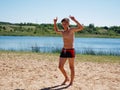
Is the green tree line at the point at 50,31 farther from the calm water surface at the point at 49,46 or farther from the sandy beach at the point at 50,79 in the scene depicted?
the sandy beach at the point at 50,79

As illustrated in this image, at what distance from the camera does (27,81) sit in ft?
27.5

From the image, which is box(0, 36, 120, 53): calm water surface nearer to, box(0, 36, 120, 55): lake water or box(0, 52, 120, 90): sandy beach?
box(0, 36, 120, 55): lake water

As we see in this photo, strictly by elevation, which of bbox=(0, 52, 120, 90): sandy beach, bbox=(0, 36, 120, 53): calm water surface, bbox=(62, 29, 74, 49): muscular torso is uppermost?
bbox=(62, 29, 74, 49): muscular torso

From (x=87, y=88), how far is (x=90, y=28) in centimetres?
9628

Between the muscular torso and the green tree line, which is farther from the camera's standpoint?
the green tree line

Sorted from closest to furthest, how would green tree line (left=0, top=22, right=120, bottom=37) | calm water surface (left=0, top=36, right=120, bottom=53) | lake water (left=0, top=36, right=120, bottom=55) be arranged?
1. lake water (left=0, top=36, right=120, bottom=55)
2. calm water surface (left=0, top=36, right=120, bottom=53)
3. green tree line (left=0, top=22, right=120, bottom=37)

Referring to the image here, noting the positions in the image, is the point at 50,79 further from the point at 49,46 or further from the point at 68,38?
the point at 49,46

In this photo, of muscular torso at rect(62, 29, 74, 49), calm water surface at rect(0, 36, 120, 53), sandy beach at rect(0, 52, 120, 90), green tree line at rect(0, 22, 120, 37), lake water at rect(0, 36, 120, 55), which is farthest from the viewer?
green tree line at rect(0, 22, 120, 37)

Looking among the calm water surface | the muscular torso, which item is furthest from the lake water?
the muscular torso

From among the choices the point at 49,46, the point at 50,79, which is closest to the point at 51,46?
the point at 49,46

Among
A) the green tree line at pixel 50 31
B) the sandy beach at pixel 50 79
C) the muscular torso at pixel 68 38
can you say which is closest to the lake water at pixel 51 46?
the sandy beach at pixel 50 79

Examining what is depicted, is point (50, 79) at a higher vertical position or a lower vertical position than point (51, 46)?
higher

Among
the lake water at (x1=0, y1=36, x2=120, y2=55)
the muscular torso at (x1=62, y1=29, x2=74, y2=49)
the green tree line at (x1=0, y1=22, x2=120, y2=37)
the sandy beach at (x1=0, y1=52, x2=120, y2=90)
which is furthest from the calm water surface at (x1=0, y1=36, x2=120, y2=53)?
the green tree line at (x1=0, y1=22, x2=120, y2=37)

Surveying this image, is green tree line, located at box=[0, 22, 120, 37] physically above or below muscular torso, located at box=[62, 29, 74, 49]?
below
